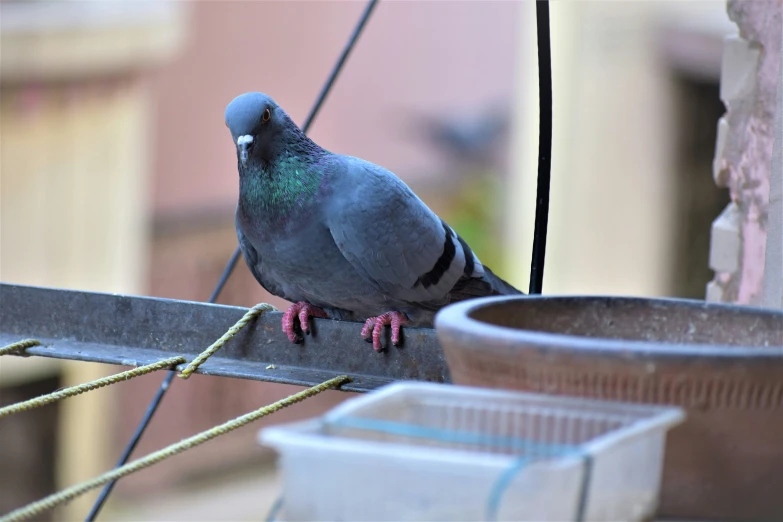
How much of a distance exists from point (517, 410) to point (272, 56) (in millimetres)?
8399

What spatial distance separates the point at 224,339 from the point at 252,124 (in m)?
0.85

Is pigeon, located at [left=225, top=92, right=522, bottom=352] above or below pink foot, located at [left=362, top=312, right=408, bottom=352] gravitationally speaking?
above

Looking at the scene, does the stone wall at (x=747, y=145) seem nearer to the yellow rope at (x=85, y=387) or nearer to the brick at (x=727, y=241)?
the brick at (x=727, y=241)

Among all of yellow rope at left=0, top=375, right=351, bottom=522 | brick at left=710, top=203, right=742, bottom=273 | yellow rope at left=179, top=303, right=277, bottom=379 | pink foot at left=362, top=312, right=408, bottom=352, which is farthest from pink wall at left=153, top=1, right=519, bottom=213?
yellow rope at left=0, top=375, right=351, bottom=522

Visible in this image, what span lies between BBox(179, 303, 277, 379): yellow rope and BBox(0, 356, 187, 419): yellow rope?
0.05m

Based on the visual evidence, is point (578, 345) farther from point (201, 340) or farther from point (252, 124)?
point (252, 124)

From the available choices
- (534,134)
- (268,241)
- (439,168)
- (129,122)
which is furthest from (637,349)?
(439,168)

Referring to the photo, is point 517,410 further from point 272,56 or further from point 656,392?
point 272,56

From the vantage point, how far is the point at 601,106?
32.4 ft

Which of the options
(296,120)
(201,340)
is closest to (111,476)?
(201,340)

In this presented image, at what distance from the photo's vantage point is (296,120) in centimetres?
955

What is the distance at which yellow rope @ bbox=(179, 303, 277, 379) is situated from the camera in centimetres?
237

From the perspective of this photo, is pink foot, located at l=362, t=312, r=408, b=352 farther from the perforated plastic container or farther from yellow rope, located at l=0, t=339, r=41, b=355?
the perforated plastic container

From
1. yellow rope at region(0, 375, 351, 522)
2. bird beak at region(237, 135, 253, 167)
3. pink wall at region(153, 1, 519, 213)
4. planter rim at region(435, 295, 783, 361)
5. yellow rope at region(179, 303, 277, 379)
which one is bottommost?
yellow rope at region(0, 375, 351, 522)
